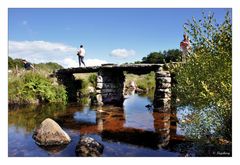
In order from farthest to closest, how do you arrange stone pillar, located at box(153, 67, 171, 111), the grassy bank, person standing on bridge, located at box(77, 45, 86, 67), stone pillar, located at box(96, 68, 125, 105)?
the grassy bank → person standing on bridge, located at box(77, 45, 86, 67) → stone pillar, located at box(96, 68, 125, 105) → stone pillar, located at box(153, 67, 171, 111)

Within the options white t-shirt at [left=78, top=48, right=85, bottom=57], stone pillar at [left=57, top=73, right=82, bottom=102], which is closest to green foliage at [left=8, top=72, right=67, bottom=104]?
stone pillar at [left=57, top=73, right=82, bottom=102]

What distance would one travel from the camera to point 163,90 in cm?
1881

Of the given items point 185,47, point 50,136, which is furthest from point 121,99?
point 50,136

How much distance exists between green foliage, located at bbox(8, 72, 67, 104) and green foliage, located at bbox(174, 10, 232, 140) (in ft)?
47.4

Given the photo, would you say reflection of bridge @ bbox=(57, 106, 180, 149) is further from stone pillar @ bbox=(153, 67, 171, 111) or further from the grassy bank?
the grassy bank

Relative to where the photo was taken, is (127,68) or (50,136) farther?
(127,68)

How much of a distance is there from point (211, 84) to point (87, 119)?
8866 mm

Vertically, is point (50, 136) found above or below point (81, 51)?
below

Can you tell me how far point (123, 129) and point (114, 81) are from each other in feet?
32.8

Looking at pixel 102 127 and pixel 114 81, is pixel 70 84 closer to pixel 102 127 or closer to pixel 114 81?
pixel 114 81

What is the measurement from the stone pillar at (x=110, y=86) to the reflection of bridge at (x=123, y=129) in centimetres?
423

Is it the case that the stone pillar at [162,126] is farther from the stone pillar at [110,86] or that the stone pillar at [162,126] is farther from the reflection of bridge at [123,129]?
the stone pillar at [110,86]

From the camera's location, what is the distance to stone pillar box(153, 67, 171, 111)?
18766 mm
